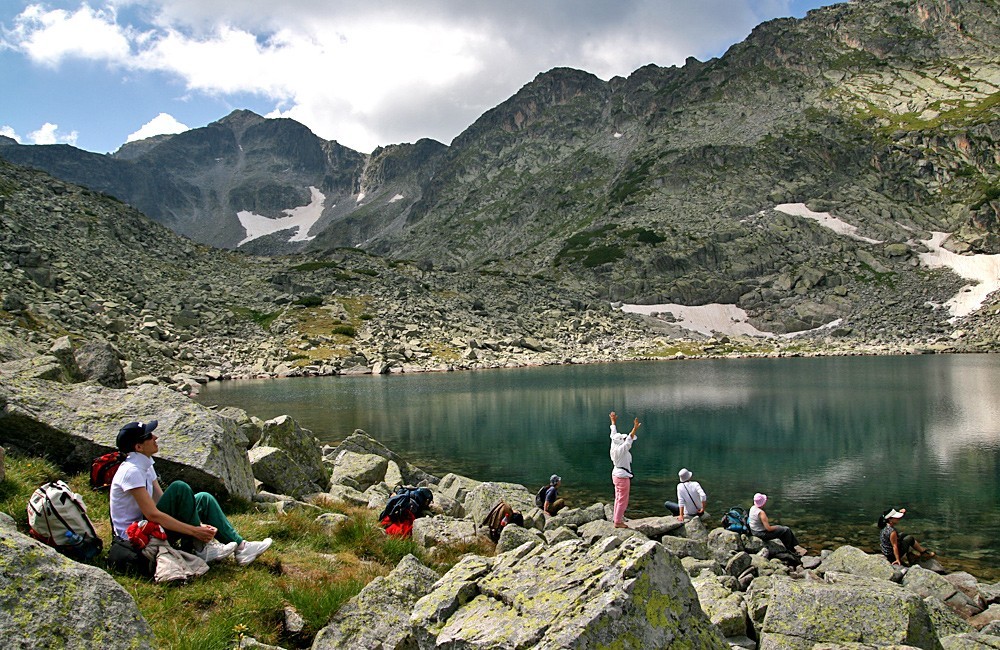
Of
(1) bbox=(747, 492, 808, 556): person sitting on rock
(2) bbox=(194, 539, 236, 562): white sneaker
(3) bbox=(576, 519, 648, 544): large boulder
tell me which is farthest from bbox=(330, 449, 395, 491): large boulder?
(1) bbox=(747, 492, 808, 556): person sitting on rock

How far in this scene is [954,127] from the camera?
18300 cm

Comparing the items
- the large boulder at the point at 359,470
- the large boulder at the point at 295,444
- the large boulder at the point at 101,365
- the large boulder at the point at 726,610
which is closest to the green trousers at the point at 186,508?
the large boulder at the point at 726,610

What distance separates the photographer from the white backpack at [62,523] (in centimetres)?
732

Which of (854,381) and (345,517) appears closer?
(345,517)

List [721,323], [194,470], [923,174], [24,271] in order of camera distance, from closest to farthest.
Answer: [194,470], [24,271], [721,323], [923,174]

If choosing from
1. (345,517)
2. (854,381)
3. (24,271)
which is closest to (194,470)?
(345,517)

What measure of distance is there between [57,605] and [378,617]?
11.6 ft

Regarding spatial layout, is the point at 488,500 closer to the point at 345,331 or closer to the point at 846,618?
the point at 846,618

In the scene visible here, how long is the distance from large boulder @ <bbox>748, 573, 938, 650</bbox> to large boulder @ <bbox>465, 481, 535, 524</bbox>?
9.92 meters

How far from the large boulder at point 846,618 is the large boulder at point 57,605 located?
8452 millimetres

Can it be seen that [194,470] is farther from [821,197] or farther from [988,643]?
[821,197]

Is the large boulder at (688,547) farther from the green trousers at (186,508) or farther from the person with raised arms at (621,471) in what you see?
the green trousers at (186,508)

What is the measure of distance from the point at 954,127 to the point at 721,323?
113419mm

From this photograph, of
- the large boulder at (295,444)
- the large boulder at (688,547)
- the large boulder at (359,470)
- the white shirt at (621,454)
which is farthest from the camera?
the large boulder at (359,470)
